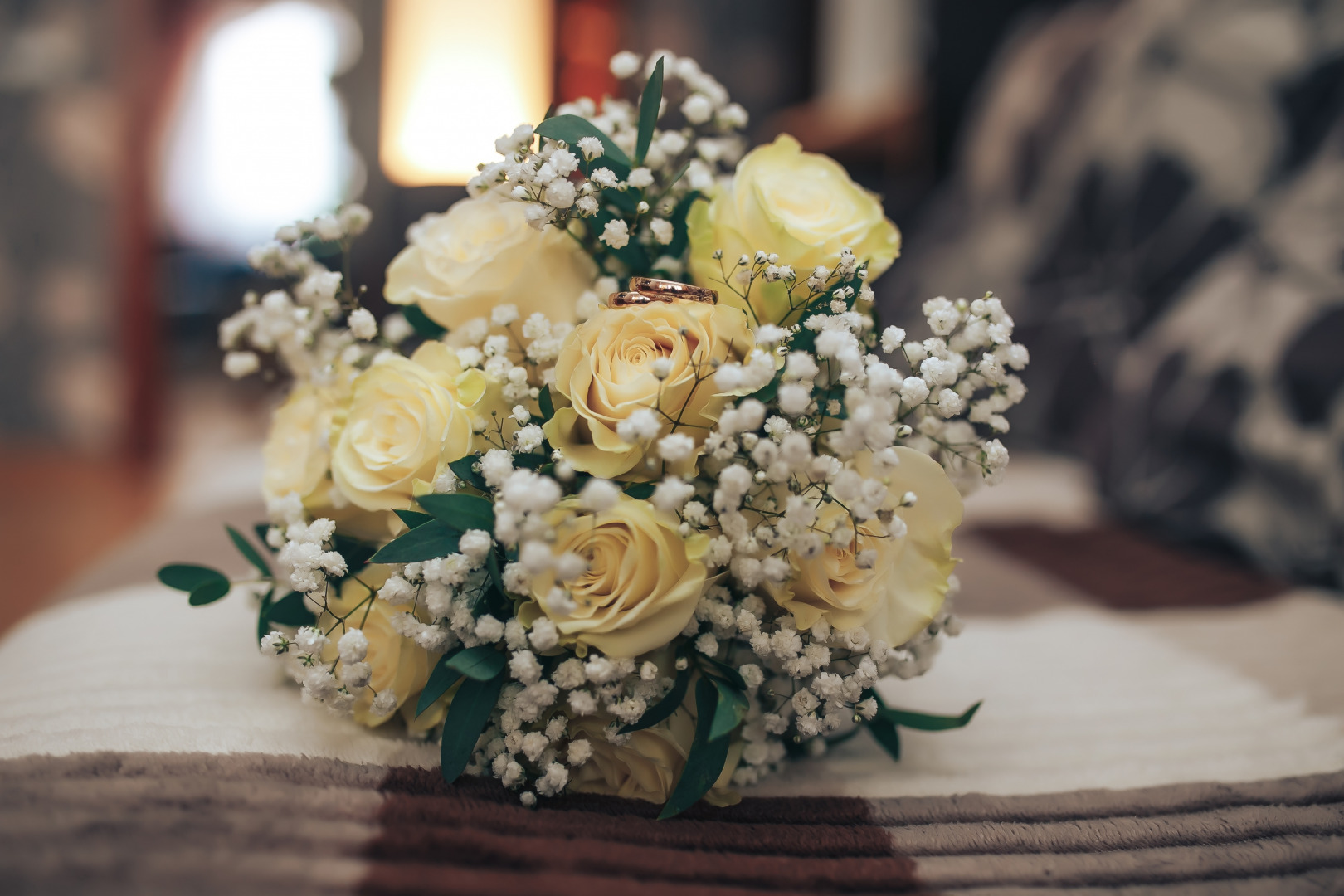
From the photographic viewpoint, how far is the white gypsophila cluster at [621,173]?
52 cm

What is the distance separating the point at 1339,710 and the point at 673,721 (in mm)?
559

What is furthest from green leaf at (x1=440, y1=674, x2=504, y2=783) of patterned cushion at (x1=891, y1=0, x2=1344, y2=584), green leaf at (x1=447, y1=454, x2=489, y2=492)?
patterned cushion at (x1=891, y1=0, x2=1344, y2=584)

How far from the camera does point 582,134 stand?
552 mm

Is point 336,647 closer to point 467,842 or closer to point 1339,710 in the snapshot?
point 467,842

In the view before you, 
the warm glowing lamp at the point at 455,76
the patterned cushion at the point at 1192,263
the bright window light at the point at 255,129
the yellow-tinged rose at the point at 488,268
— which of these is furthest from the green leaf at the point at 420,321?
the bright window light at the point at 255,129

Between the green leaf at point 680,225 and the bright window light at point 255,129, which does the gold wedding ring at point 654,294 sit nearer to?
the green leaf at point 680,225

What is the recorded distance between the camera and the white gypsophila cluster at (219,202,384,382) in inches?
24.2

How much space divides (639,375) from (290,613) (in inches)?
12.1

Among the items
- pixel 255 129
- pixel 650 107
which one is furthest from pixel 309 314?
pixel 255 129

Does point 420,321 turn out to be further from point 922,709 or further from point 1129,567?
point 1129,567

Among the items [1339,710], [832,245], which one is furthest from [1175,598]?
[832,245]

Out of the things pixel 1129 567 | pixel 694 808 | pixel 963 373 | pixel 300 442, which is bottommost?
pixel 1129 567

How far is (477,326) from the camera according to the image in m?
0.57

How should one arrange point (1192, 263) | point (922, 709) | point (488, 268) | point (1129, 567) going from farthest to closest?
point (1192, 263) < point (1129, 567) < point (922, 709) < point (488, 268)
